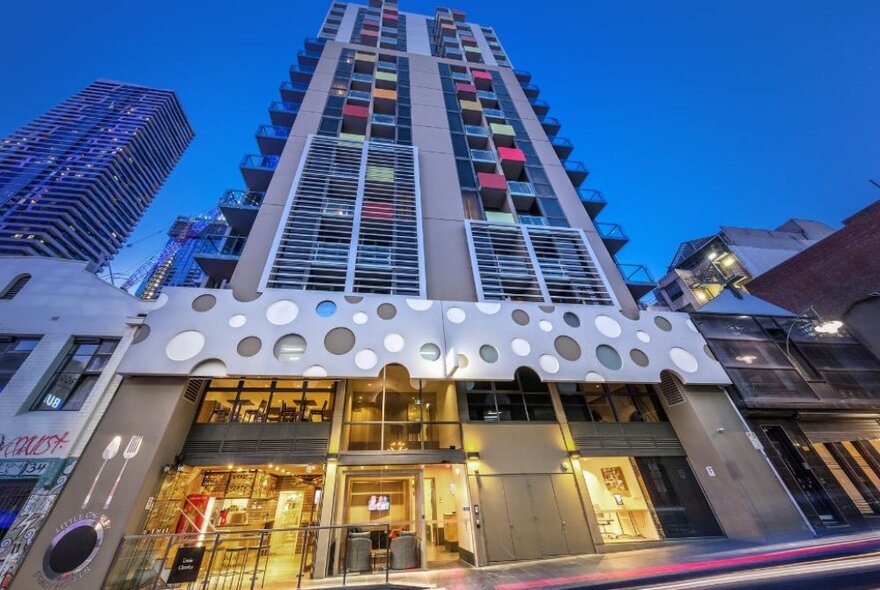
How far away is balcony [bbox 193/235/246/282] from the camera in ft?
38.9

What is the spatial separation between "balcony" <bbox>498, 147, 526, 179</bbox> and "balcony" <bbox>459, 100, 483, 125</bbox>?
424cm

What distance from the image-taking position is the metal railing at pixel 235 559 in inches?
246

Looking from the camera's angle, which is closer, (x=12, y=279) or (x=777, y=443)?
(x=12, y=279)

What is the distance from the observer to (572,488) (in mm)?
9891

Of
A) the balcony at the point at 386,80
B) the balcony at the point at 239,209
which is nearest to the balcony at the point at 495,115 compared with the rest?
the balcony at the point at 386,80

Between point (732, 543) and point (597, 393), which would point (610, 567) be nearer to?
point (732, 543)

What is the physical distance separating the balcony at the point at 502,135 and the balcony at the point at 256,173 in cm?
1316

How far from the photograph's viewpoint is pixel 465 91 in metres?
22.8

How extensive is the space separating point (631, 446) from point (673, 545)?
2692 mm

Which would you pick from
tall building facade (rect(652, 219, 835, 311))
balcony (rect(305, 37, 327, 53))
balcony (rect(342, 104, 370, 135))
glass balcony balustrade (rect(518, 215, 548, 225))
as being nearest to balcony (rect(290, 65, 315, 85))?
balcony (rect(305, 37, 327, 53))

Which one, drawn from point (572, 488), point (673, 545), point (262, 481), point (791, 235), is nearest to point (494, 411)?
point (572, 488)

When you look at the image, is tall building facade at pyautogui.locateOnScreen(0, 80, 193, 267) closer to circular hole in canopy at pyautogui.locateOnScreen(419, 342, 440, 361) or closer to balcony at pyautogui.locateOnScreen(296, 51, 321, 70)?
balcony at pyautogui.locateOnScreen(296, 51, 321, 70)

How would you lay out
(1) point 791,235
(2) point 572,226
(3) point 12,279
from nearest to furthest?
(3) point 12,279, (2) point 572,226, (1) point 791,235

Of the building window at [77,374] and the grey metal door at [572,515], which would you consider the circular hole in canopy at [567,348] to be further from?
the building window at [77,374]
